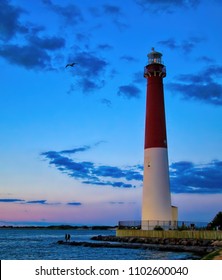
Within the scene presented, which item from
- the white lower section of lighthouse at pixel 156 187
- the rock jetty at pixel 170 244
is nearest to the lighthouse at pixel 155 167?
the white lower section of lighthouse at pixel 156 187

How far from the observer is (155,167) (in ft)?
125

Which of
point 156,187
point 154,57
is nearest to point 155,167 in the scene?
point 156,187

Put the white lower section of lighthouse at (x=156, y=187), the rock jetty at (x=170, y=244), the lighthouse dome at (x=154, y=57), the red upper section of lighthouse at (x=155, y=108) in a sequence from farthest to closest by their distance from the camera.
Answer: the lighthouse dome at (x=154, y=57) → the red upper section of lighthouse at (x=155, y=108) → the white lower section of lighthouse at (x=156, y=187) → the rock jetty at (x=170, y=244)

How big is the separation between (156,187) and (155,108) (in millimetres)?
6960

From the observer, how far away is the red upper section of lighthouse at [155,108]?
3859 cm

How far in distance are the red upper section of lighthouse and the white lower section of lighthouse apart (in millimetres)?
878

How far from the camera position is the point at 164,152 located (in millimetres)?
38594

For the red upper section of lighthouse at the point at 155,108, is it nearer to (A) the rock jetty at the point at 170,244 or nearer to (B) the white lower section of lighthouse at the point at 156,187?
(B) the white lower section of lighthouse at the point at 156,187

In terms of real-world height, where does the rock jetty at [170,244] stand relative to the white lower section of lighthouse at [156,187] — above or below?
below

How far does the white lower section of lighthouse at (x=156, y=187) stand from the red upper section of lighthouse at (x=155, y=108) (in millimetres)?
878

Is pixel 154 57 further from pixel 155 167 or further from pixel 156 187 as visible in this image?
pixel 156 187

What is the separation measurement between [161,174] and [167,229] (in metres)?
4.93

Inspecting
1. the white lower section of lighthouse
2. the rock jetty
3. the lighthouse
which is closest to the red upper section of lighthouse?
the lighthouse
